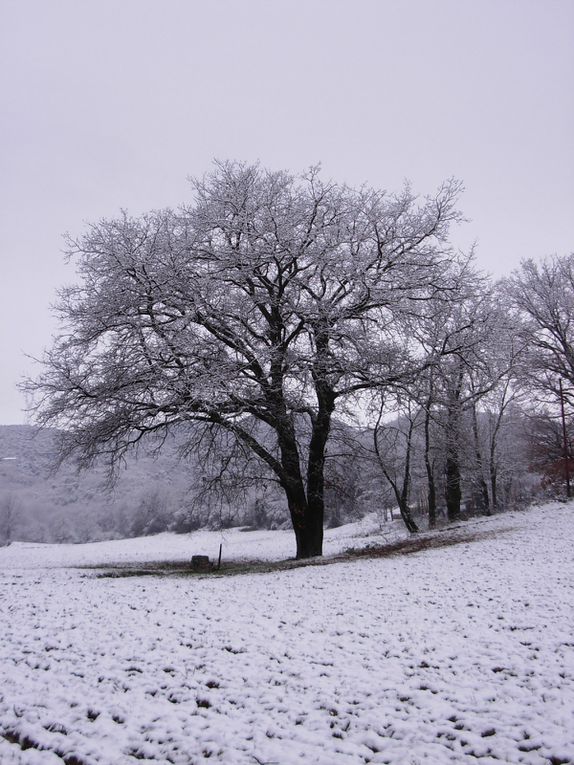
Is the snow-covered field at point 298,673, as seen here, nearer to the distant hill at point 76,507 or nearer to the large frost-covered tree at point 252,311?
the large frost-covered tree at point 252,311

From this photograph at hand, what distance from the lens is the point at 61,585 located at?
9.48 meters

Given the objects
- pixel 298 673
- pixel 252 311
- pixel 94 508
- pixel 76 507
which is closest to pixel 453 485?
pixel 252 311

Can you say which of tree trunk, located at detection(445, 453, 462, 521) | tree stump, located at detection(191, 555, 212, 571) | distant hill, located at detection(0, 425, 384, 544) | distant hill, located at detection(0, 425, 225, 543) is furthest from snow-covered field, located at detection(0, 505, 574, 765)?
distant hill, located at detection(0, 425, 225, 543)

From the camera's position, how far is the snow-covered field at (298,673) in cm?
332

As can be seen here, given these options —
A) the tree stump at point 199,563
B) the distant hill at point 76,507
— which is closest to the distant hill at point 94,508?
the distant hill at point 76,507

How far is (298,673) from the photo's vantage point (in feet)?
15.2

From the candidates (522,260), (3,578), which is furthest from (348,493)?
(522,260)

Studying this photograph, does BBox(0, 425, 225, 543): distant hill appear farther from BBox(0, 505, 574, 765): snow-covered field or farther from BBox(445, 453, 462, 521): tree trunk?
BBox(0, 505, 574, 765): snow-covered field

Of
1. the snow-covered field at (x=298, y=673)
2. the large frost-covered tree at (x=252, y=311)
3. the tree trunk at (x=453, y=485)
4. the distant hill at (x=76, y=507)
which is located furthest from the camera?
the distant hill at (x=76, y=507)

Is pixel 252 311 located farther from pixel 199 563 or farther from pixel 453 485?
pixel 453 485

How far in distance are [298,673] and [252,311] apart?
1002 cm

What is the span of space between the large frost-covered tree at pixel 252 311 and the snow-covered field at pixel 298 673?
5323 mm

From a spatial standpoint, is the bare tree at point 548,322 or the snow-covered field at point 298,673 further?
the bare tree at point 548,322

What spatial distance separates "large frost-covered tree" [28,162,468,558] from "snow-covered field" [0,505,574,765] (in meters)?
5.32
